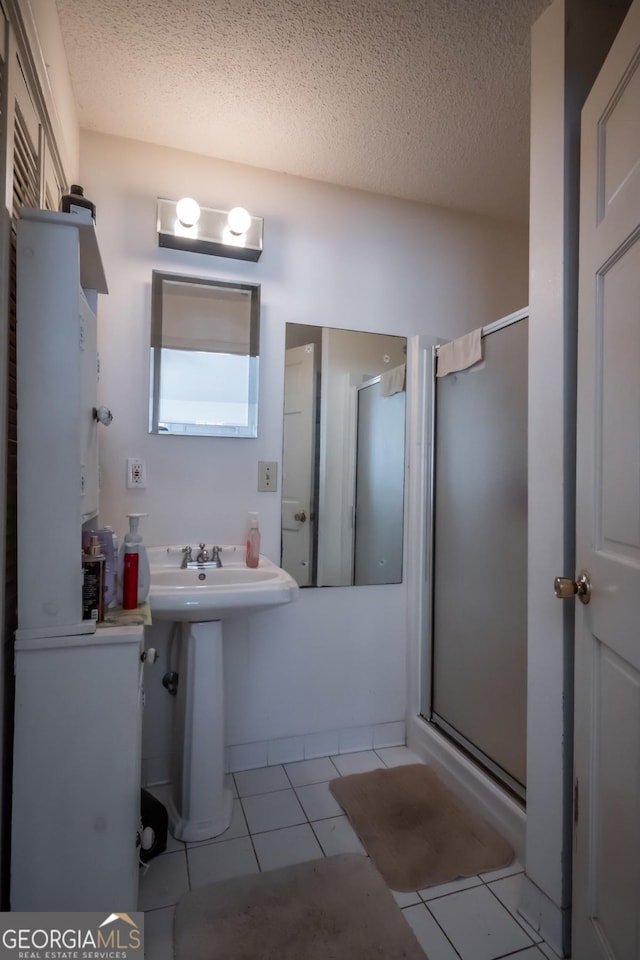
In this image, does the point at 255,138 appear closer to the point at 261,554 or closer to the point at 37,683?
the point at 261,554

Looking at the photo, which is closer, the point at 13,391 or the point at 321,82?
the point at 13,391

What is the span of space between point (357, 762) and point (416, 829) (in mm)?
446

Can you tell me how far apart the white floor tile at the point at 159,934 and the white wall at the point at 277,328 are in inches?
23.0

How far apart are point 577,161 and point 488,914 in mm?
2004

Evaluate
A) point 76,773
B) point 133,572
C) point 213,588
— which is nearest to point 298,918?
point 76,773

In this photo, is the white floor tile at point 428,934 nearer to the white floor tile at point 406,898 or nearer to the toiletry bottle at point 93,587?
the white floor tile at point 406,898

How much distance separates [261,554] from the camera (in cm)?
201

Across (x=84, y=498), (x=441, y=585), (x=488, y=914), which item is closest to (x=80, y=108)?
(x=84, y=498)

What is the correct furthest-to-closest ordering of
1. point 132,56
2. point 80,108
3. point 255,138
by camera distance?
1. point 255,138
2. point 80,108
3. point 132,56

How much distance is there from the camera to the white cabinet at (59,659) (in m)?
1.05

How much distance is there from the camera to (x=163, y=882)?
1417 millimetres

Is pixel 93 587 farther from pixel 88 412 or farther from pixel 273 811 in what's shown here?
pixel 273 811

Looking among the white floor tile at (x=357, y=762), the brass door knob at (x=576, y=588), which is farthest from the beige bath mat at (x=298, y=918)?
the brass door knob at (x=576, y=588)

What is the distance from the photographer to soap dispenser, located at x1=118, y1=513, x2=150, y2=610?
51.4 inches
